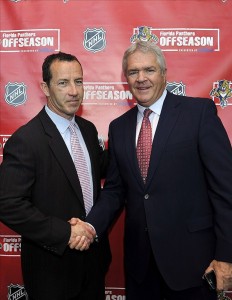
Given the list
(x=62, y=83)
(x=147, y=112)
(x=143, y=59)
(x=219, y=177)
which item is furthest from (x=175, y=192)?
(x=62, y=83)

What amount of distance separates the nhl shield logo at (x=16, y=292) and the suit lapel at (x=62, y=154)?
1.18 metres

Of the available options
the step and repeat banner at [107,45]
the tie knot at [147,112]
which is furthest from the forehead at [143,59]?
the step and repeat banner at [107,45]

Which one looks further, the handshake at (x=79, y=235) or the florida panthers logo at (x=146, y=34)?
the florida panthers logo at (x=146, y=34)

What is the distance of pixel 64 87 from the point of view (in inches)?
75.6

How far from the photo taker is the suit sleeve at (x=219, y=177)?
1.64 m

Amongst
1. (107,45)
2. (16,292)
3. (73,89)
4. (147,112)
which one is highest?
(107,45)

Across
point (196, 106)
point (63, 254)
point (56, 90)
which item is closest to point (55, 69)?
point (56, 90)

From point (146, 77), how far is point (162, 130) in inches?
11.9

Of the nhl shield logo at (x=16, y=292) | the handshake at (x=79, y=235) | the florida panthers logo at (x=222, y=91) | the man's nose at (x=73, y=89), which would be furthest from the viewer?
the nhl shield logo at (x=16, y=292)

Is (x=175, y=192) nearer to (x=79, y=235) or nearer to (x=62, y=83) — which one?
(x=79, y=235)

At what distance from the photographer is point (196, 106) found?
5.86 feet

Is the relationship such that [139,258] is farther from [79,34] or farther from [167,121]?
[79,34]

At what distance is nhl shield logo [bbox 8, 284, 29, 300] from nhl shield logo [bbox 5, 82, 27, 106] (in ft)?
4.39

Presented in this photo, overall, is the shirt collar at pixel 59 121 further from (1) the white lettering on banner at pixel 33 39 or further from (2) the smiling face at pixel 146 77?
(1) the white lettering on banner at pixel 33 39
